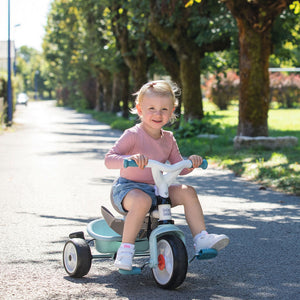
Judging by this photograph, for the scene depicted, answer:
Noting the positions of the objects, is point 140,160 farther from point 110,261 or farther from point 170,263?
point 110,261

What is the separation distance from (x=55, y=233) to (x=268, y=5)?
10.5 metres

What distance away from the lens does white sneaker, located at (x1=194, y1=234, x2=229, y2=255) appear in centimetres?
444

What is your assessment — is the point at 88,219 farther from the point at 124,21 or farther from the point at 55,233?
the point at 124,21

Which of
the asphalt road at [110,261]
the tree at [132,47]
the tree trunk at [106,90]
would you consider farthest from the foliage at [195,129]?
the tree trunk at [106,90]

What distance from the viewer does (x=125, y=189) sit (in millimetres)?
4648

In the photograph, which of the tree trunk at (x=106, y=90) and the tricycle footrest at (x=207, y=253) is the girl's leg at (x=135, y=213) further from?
the tree trunk at (x=106, y=90)

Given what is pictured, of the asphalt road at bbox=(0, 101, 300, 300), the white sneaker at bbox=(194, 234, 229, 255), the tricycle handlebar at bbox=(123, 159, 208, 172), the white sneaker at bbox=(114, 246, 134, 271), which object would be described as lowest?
the asphalt road at bbox=(0, 101, 300, 300)

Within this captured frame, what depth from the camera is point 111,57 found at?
120ft

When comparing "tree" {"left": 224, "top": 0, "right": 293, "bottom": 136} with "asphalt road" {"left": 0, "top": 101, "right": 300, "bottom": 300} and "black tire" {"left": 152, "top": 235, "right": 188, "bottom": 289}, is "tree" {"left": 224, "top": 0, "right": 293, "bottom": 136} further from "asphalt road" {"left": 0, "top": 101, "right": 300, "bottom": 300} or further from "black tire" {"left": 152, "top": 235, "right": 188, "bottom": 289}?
"black tire" {"left": 152, "top": 235, "right": 188, "bottom": 289}

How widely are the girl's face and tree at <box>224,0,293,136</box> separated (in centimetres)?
1130

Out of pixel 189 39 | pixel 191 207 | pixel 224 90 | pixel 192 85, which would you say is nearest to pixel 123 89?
pixel 224 90

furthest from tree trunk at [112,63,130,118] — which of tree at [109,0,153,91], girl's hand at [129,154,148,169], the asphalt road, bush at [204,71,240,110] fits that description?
girl's hand at [129,154,148,169]

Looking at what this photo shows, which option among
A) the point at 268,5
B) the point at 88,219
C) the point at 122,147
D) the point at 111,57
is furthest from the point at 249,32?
the point at 111,57

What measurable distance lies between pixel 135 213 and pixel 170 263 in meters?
0.41
